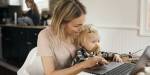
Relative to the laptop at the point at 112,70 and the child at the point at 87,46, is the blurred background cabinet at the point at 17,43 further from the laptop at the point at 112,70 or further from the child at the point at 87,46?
the laptop at the point at 112,70

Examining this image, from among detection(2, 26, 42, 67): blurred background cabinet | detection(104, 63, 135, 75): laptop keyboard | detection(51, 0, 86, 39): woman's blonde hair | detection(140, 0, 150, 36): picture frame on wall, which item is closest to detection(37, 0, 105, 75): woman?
detection(51, 0, 86, 39): woman's blonde hair

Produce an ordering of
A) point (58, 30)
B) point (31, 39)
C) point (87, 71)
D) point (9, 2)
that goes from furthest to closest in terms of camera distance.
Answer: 1. point (9, 2)
2. point (31, 39)
3. point (58, 30)
4. point (87, 71)

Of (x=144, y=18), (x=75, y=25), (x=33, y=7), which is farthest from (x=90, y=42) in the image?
(x=33, y=7)

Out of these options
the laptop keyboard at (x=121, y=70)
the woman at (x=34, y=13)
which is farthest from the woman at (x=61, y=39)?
the woman at (x=34, y=13)

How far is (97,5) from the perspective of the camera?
396 cm

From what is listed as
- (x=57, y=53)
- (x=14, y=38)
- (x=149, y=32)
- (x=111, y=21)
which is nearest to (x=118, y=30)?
(x=111, y=21)

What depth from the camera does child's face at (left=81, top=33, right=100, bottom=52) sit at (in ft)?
5.04

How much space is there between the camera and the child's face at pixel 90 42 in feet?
5.04

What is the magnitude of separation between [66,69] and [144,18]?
2.48 metres

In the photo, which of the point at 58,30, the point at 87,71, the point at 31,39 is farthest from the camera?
the point at 31,39

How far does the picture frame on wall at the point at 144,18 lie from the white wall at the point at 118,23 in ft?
0.19

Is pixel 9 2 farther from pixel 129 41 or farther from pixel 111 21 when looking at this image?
pixel 129 41

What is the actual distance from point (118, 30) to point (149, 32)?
19.1 inches

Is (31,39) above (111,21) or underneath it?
underneath
